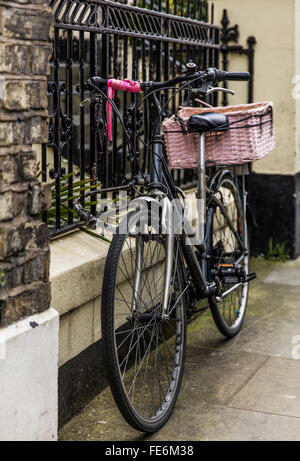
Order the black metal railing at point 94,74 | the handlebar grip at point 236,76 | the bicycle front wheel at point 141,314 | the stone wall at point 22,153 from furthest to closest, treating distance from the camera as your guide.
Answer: the handlebar grip at point 236,76, the black metal railing at point 94,74, the bicycle front wheel at point 141,314, the stone wall at point 22,153

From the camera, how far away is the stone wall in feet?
9.52

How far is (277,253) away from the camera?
7.06 m

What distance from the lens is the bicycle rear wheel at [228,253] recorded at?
463cm

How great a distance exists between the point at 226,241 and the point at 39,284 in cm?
219

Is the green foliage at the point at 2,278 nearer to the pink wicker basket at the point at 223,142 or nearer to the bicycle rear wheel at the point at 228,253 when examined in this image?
the pink wicker basket at the point at 223,142

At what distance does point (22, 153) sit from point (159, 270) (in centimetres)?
130

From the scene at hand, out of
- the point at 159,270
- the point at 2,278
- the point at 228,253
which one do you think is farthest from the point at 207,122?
the point at 2,278

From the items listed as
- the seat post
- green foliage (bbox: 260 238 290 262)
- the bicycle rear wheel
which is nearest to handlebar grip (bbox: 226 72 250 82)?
the seat post

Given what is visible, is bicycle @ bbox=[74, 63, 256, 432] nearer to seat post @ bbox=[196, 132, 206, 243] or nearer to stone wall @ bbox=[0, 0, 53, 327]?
seat post @ bbox=[196, 132, 206, 243]

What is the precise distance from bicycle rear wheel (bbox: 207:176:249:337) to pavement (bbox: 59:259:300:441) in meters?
0.14

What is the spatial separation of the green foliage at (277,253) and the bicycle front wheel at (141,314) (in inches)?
113

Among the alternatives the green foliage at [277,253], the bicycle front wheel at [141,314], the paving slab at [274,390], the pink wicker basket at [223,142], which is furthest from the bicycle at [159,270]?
the green foliage at [277,253]

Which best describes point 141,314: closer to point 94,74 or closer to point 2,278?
point 2,278
